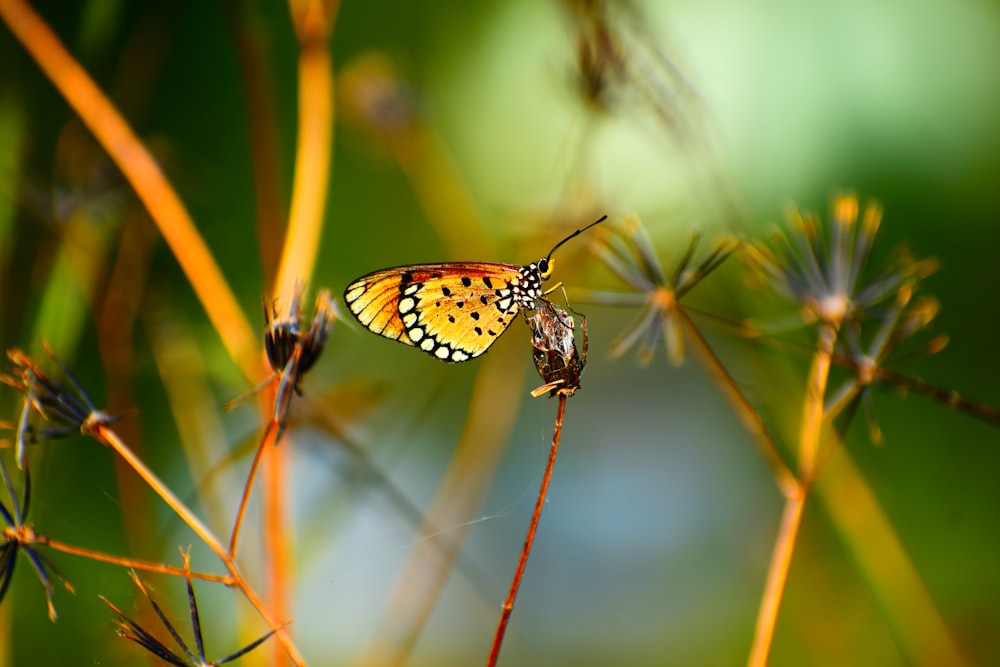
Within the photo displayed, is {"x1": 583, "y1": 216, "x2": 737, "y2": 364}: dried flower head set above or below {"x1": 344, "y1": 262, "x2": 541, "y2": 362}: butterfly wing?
above

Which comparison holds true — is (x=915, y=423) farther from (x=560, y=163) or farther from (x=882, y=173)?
(x=560, y=163)

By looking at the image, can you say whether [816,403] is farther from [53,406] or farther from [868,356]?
[53,406]

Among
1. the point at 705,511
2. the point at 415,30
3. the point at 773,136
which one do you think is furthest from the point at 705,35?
the point at 705,511

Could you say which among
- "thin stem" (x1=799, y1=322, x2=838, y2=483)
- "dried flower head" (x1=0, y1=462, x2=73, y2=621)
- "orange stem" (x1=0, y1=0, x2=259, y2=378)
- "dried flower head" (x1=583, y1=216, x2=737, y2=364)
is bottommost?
"dried flower head" (x1=0, y1=462, x2=73, y2=621)

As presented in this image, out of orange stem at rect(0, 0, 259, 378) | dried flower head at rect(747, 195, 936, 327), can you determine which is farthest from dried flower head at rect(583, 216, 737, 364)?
orange stem at rect(0, 0, 259, 378)

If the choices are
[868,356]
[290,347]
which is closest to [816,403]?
[868,356]

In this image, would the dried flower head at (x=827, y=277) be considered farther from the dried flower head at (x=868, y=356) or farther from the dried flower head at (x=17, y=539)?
the dried flower head at (x=17, y=539)

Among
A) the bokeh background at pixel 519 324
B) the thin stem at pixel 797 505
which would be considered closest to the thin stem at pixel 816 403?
the thin stem at pixel 797 505

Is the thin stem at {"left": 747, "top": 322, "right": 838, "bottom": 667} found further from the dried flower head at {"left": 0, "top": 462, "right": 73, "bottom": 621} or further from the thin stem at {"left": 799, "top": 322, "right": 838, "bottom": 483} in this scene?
the dried flower head at {"left": 0, "top": 462, "right": 73, "bottom": 621}
